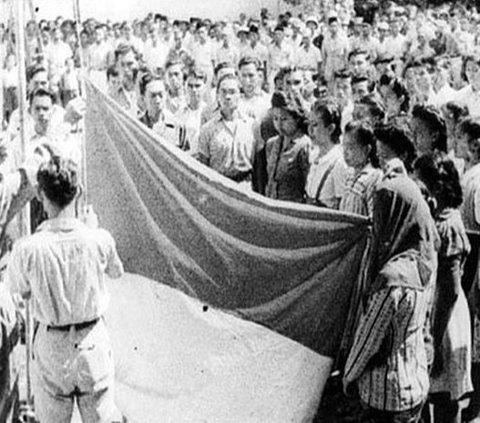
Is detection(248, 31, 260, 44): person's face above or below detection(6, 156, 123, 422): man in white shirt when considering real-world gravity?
above

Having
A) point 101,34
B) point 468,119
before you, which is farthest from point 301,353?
point 101,34

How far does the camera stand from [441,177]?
5.58 m

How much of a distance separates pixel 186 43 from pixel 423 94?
10491 millimetres

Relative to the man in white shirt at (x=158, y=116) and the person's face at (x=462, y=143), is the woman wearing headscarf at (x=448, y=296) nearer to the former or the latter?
the person's face at (x=462, y=143)

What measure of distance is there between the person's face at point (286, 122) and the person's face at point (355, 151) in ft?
5.08

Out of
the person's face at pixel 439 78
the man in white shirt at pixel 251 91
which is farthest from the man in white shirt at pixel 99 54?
the man in white shirt at pixel 251 91

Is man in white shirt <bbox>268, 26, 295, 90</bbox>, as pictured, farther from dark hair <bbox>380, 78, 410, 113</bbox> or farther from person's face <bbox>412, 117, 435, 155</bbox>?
person's face <bbox>412, 117, 435, 155</bbox>

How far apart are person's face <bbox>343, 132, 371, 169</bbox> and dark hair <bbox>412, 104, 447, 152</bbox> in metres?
0.40

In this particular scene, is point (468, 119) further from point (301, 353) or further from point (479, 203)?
point (301, 353)

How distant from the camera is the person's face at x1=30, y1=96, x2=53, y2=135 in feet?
25.6

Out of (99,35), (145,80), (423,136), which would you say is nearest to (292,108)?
(423,136)

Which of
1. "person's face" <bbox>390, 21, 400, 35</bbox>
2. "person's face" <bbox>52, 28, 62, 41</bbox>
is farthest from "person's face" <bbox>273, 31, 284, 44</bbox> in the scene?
"person's face" <bbox>52, 28, 62, 41</bbox>

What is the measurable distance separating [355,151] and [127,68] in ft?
21.8

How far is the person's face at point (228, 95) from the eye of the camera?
8898 millimetres
